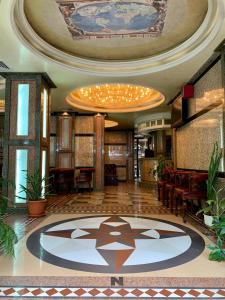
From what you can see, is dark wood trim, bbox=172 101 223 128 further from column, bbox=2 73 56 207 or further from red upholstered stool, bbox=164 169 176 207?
column, bbox=2 73 56 207

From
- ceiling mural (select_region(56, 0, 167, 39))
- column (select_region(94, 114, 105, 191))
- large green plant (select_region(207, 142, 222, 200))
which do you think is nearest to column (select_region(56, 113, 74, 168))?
column (select_region(94, 114, 105, 191))

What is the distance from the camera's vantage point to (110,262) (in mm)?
2881

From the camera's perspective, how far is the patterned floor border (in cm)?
222

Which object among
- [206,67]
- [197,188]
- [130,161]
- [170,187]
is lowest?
[170,187]

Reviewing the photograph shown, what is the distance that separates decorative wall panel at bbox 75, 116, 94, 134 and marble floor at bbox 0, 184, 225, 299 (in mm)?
5571

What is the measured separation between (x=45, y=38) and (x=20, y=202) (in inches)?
138

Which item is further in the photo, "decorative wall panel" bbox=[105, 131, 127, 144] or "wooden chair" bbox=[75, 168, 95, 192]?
"decorative wall panel" bbox=[105, 131, 127, 144]

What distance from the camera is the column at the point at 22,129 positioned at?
5.66 meters

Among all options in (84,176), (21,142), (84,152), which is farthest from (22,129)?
(84,152)

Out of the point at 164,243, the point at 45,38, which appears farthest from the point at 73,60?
the point at 164,243

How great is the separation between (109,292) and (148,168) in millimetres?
9266

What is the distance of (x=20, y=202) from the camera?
18.6 ft

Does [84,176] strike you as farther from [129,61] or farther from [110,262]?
[110,262]

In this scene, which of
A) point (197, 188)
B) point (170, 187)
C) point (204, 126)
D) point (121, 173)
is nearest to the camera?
point (197, 188)
